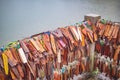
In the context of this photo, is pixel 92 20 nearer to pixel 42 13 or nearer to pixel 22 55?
pixel 22 55

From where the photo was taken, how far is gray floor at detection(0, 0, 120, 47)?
7098mm

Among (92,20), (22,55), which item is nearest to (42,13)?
(92,20)

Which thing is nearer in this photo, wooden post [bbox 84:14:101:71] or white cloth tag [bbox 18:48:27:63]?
white cloth tag [bbox 18:48:27:63]

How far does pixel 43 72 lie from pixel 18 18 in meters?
6.10

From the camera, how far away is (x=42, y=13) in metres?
8.52

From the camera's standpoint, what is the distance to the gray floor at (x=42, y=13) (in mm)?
7098

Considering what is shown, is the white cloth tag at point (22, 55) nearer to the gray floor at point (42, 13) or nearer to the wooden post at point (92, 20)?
the wooden post at point (92, 20)

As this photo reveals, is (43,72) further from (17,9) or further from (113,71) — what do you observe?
(17,9)

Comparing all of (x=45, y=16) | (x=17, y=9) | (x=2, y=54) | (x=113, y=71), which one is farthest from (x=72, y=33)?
(x=17, y=9)

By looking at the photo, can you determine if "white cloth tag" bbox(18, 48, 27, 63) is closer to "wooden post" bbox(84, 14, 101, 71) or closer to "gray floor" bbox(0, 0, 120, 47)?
"wooden post" bbox(84, 14, 101, 71)

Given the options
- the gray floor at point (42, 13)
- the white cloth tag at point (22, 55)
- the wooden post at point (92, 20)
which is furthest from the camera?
the gray floor at point (42, 13)

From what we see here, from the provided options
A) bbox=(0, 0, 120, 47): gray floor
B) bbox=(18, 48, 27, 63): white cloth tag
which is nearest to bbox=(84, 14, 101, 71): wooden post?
bbox=(18, 48, 27, 63): white cloth tag

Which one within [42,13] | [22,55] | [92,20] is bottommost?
[42,13]

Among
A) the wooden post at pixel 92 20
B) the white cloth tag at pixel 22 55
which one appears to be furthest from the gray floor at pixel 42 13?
the white cloth tag at pixel 22 55
